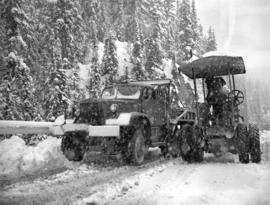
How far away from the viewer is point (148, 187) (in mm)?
6211

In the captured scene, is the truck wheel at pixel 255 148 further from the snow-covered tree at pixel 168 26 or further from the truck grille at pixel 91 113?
the snow-covered tree at pixel 168 26

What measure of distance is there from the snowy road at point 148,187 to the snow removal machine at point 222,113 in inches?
39.2

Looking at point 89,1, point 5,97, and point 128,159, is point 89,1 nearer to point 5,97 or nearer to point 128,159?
point 5,97

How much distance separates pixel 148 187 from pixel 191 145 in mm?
3817

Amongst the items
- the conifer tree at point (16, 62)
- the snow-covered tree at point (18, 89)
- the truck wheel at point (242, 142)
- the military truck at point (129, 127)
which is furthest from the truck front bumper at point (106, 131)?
the conifer tree at point (16, 62)

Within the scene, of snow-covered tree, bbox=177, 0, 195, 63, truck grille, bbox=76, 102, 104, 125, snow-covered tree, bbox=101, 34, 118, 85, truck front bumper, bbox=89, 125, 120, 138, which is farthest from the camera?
snow-covered tree, bbox=177, 0, 195, 63

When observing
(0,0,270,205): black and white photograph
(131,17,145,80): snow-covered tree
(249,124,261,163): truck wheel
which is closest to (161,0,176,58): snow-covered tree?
(131,17,145,80): snow-covered tree

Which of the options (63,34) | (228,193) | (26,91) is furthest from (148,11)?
(228,193)

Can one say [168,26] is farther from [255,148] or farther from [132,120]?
[132,120]

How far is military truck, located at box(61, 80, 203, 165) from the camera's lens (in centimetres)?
Result: 894

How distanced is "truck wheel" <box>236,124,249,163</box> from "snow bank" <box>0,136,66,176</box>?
493 centimetres

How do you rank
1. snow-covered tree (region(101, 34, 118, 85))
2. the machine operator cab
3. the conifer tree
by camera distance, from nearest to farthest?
the machine operator cab
the conifer tree
snow-covered tree (region(101, 34, 118, 85))

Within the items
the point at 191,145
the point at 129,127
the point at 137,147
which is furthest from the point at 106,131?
the point at 191,145

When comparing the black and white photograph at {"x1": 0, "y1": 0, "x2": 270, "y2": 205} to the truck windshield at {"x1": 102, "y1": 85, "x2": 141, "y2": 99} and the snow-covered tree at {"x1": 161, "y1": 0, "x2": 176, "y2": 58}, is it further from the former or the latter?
the snow-covered tree at {"x1": 161, "y1": 0, "x2": 176, "y2": 58}
